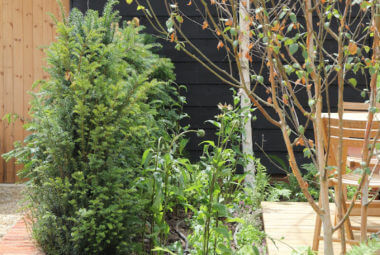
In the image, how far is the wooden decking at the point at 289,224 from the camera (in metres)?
3.49

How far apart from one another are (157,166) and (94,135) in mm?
489

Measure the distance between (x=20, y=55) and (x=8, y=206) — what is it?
1.83 meters

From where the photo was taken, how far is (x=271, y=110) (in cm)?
550

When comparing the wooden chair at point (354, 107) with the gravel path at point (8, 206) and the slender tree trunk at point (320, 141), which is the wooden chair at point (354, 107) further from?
the gravel path at point (8, 206)

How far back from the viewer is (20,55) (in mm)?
6301

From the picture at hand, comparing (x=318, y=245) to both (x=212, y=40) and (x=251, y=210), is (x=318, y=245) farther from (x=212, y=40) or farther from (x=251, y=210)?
(x=212, y=40)

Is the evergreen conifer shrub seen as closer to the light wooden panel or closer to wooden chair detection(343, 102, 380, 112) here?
wooden chair detection(343, 102, 380, 112)

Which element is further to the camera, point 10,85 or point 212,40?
point 10,85

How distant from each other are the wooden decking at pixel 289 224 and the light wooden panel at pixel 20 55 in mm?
3162

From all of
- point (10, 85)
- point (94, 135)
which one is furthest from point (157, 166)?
point (10, 85)

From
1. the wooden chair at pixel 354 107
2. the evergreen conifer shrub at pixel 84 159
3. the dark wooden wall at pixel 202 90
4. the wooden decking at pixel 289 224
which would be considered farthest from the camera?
the dark wooden wall at pixel 202 90

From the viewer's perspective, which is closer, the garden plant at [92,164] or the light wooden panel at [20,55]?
the garden plant at [92,164]

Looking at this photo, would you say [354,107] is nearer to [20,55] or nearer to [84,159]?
[84,159]

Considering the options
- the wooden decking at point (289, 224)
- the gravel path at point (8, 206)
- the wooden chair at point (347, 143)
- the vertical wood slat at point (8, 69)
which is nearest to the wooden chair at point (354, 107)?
the wooden decking at point (289, 224)
